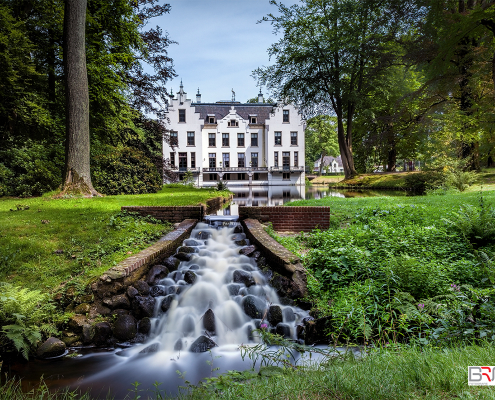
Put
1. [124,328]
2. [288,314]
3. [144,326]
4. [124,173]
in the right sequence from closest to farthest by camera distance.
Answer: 1. [124,328]
2. [144,326]
3. [288,314]
4. [124,173]

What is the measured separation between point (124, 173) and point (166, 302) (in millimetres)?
11328

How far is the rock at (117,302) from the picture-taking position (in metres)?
4.14

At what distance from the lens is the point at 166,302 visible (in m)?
4.46

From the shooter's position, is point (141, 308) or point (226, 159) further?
point (226, 159)

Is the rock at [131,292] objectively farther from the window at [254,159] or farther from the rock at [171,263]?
the window at [254,159]

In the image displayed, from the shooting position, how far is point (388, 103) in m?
32.0

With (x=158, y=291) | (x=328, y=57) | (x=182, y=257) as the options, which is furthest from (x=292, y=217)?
(x=328, y=57)

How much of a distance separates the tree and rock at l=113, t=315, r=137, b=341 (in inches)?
942

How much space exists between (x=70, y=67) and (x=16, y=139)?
4.24 m

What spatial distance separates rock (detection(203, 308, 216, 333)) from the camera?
4113 mm

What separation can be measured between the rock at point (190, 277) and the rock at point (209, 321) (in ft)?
2.77

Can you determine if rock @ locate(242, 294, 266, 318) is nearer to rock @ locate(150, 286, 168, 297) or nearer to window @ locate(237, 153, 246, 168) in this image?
rock @ locate(150, 286, 168, 297)

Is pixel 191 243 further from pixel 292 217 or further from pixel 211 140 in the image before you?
pixel 211 140

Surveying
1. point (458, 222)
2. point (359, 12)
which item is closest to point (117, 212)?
point (458, 222)
